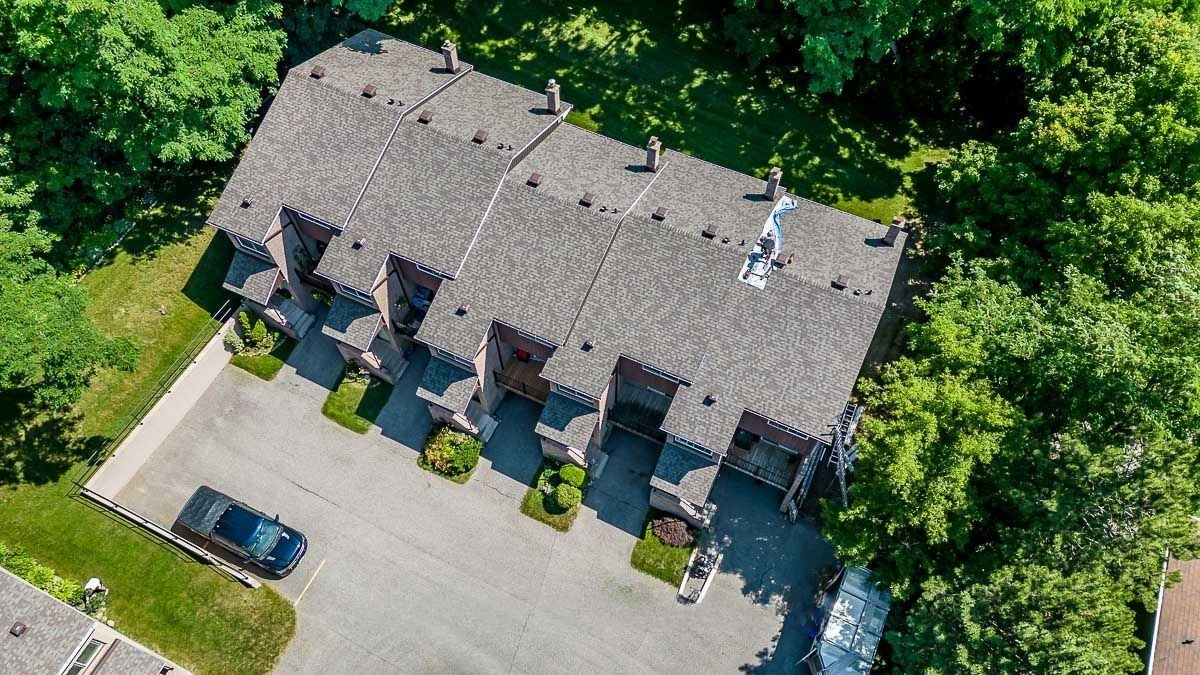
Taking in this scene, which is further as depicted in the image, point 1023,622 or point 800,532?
point 800,532

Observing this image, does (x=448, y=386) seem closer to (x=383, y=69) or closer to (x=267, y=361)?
(x=267, y=361)

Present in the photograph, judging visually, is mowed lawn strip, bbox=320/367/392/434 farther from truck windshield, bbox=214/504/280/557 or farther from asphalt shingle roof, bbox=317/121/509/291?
asphalt shingle roof, bbox=317/121/509/291

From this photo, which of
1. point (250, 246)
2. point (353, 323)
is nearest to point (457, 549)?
point (353, 323)

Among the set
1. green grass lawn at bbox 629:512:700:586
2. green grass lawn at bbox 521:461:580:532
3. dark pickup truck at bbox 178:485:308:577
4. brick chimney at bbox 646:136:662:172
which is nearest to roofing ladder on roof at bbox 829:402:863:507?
green grass lawn at bbox 629:512:700:586

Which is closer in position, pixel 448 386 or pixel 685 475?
pixel 685 475

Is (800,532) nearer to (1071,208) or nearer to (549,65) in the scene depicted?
(1071,208)

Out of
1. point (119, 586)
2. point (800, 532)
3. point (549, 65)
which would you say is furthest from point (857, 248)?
point (119, 586)
